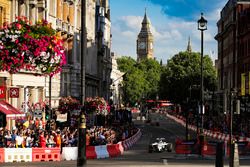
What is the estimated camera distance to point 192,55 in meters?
174

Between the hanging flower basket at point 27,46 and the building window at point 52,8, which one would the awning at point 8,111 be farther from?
the building window at point 52,8

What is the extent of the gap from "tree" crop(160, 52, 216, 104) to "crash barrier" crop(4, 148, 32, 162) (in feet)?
402

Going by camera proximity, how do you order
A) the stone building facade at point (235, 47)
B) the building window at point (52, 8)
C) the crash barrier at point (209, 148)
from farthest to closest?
the stone building facade at point (235, 47), the building window at point (52, 8), the crash barrier at point (209, 148)

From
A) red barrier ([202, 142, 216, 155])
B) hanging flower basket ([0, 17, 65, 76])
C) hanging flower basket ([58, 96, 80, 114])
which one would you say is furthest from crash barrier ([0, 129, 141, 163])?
hanging flower basket ([58, 96, 80, 114])

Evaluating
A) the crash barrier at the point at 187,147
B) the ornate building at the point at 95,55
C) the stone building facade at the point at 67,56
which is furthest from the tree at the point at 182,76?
the crash barrier at the point at 187,147

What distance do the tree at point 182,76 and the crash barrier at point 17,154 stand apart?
122525 millimetres

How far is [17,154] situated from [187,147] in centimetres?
1199

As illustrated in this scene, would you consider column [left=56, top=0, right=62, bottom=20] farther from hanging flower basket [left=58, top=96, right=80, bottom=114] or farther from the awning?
the awning

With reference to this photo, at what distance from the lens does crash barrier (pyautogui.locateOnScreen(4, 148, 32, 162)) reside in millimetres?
37781

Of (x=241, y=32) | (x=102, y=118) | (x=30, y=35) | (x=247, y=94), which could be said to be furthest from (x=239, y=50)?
(x=30, y=35)

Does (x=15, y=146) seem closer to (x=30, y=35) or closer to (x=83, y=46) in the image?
(x=30, y=35)

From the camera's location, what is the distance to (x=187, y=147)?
150ft

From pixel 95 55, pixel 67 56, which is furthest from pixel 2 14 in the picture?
pixel 95 55

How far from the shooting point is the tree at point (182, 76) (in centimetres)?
16338
